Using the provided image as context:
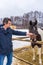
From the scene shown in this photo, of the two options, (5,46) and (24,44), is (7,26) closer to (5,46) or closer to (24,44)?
(5,46)

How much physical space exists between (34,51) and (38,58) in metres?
0.18

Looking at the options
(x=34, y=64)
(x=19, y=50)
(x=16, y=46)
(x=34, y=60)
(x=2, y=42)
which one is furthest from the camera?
(x=16, y=46)

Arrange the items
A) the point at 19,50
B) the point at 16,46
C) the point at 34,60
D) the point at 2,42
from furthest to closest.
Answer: the point at 16,46, the point at 19,50, the point at 34,60, the point at 2,42

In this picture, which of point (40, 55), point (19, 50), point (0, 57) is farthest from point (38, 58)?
point (0, 57)

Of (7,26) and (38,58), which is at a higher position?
(7,26)

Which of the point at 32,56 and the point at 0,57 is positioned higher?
the point at 0,57

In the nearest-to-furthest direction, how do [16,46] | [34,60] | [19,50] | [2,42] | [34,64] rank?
[2,42]
[34,64]
[34,60]
[19,50]
[16,46]

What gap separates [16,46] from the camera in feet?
15.6

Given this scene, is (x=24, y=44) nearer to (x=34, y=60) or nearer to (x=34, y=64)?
(x=34, y=60)

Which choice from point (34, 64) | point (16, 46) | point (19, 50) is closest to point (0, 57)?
point (34, 64)

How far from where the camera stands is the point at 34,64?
3268 millimetres

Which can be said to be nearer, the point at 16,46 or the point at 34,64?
the point at 34,64

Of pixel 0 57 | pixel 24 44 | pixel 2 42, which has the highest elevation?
pixel 2 42

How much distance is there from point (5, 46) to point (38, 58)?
1512mm
